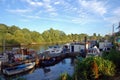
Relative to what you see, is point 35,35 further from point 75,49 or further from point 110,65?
point 110,65

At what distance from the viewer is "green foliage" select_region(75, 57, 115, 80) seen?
19.2m

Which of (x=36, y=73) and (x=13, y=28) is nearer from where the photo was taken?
(x=36, y=73)

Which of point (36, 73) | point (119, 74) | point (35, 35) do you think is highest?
point (35, 35)

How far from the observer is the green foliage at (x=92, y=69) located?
63.1ft

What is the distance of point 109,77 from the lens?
2048 cm

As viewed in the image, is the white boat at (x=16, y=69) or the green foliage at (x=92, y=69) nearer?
the green foliage at (x=92, y=69)

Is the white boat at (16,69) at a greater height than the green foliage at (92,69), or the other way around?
the green foliage at (92,69)

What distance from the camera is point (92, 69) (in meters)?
19.1

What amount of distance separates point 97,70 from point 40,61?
120ft

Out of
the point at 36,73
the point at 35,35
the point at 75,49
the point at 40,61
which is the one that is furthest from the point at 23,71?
the point at 35,35

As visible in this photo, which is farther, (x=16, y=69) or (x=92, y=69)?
(x=16, y=69)

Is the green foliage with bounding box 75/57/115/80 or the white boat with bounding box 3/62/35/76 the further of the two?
the white boat with bounding box 3/62/35/76

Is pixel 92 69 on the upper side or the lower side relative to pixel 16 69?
upper

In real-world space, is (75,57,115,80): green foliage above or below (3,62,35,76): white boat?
above
